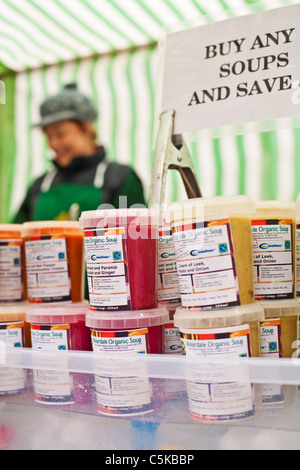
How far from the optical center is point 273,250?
1040mm

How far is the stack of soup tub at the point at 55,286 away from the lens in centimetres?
113

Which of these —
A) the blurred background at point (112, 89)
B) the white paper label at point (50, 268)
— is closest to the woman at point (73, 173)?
the blurred background at point (112, 89)

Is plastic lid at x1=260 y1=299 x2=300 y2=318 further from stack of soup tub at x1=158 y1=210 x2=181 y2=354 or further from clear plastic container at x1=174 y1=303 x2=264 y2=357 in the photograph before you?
stack of soup tub at x1=158 y1=210 x2=181 y2=354

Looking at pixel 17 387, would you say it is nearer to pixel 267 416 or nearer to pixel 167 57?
pixel 267 416

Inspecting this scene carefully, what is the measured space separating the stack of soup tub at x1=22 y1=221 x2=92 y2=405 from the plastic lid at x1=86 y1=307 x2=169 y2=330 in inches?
4.4

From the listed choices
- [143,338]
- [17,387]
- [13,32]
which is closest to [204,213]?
[143,338]

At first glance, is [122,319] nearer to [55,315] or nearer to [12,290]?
[55,315]

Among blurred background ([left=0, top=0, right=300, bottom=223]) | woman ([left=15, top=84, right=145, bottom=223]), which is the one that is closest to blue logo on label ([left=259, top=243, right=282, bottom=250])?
blurred background ([left=0, top=0, right=300, bottom=223])

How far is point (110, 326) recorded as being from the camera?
101 centimetres

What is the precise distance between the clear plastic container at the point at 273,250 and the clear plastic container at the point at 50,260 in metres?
0.44

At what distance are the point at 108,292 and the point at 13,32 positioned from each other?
2665mm

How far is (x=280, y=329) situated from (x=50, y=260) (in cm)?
54

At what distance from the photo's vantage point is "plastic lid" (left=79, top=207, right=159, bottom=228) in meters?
1.02

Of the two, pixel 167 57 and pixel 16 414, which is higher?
pixel 167 57
